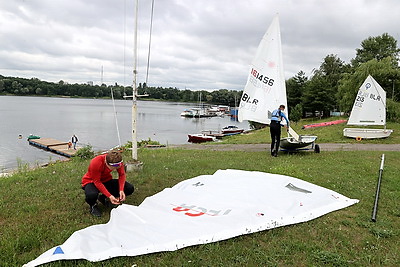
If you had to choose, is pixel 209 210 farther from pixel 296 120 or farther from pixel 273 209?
pixel 296 120

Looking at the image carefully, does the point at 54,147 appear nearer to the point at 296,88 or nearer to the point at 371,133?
the point at 371,133

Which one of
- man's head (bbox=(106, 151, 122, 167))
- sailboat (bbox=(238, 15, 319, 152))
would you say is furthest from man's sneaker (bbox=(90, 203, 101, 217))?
sailboat (bbox=(238, 15, 319, 152))

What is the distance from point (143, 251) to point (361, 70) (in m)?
24.8

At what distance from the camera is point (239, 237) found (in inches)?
130

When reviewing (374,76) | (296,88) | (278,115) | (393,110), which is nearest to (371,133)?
(393,110)

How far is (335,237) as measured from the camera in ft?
11.1

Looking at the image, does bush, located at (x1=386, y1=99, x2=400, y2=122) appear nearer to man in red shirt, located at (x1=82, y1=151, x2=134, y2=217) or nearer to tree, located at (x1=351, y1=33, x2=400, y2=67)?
tree, located at (x1=351, y1=33, x2=400, y2=67)

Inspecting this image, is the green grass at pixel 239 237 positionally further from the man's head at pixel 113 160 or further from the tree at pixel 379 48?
the tree at pixel 379 48

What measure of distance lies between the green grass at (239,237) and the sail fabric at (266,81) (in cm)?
305

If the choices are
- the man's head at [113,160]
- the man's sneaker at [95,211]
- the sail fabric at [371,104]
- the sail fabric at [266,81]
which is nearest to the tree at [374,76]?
the sail fabric at [371,104]

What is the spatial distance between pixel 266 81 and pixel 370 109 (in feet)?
29.7

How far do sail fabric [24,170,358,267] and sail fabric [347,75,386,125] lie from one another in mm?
11958

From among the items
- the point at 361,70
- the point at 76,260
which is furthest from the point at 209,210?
the point at 361,70

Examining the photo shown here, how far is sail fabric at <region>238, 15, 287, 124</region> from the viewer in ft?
28.3
